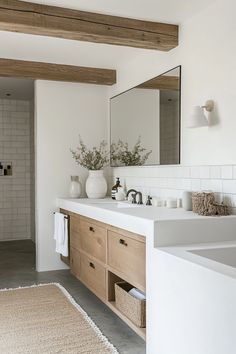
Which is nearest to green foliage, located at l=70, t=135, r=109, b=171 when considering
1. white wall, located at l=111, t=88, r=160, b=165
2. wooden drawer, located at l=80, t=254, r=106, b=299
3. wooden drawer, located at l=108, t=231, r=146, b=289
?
white wall, located at l=111, t=88, r=160, b=165

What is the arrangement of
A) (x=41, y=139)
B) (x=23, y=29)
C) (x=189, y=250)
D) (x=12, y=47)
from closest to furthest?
(x=189, y=250) → (x=23, y=29) → (x=12, y=47) → (x=41, y=139)

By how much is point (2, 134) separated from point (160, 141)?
3.83 m

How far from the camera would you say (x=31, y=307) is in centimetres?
345

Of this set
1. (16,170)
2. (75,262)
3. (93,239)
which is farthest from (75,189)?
A: (16,170)

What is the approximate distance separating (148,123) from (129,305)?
1890 mm

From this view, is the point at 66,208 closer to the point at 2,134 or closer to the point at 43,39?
the point at 43,39

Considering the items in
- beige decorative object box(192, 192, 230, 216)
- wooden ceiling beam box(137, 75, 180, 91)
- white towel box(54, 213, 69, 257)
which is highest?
wooden ceiling beam box(137, 75, 180, 91)

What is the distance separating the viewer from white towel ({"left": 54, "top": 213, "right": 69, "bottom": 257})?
431 cm

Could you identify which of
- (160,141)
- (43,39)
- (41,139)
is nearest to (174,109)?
(160,141)

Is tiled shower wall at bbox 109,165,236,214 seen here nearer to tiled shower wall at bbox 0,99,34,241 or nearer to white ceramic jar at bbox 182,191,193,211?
white ceramic jar at bbox 182,191,193,211

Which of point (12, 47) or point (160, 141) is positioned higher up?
point (12, 47)

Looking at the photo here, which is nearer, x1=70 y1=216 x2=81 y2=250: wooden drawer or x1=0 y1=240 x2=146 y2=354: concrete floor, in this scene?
x1=0 y1=240 x2=146 y2=354: concrete floor

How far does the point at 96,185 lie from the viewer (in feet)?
15.3

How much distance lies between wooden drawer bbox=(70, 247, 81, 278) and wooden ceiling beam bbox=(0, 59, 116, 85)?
198 centimetres
